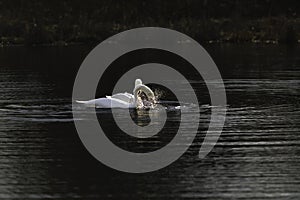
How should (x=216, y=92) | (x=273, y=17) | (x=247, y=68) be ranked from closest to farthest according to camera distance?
1. (x=216, y=92)
2. (x=247, y=68)
3. (x=273, y=17)

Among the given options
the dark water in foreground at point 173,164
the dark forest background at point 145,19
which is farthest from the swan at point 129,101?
the dark forest background at point 145,19

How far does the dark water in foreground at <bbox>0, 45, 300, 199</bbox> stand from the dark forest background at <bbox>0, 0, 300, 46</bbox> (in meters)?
38.9

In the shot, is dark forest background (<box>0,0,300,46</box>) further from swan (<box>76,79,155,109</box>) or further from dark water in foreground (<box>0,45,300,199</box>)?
swan (<box>76,79,155,109</box>)

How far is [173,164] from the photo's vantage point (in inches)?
787

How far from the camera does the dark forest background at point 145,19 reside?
7756 centimetres

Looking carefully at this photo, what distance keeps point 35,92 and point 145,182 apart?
1785 cm

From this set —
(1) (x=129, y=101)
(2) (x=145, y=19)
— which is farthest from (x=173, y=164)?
(2) (x=145, y=19)

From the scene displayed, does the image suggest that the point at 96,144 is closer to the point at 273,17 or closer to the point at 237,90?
the point at 237,90

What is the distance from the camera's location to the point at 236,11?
91.8 meters

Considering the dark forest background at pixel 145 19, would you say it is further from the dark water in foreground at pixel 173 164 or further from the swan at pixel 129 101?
the swan at pixel 129 101

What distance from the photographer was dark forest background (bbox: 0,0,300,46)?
254ft

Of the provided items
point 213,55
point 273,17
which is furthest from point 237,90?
point 273,17

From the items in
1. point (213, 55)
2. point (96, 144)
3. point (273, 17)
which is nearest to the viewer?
point (96, 144)

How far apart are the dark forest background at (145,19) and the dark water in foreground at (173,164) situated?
38.9 metres
